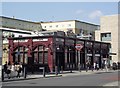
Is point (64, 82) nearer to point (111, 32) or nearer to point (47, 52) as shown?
point (47, 52)

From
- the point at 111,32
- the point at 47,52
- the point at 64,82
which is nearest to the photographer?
the point at 64,82

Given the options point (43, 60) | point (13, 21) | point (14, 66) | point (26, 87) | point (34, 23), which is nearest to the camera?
point (26, 87)

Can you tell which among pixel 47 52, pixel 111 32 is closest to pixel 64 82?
pixel 47 52

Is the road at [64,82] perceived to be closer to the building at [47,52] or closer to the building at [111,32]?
the building at [47,52]

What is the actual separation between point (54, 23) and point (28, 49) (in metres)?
70.8

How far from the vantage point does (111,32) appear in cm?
9131

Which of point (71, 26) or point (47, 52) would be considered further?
point (71, 26)

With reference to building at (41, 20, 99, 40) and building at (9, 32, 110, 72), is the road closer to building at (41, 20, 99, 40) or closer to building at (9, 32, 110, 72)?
building at (9, 32, 110, 72)

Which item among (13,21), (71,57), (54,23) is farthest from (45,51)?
(54,23)

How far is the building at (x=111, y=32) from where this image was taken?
292 ft

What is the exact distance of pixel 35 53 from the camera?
5266 cm

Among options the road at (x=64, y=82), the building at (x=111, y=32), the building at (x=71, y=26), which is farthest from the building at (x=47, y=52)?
the building at (x=71, y=26)

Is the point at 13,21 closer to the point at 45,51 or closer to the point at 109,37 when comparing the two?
the point at 109,37

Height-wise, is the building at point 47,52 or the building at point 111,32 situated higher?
the building at point 111,32
